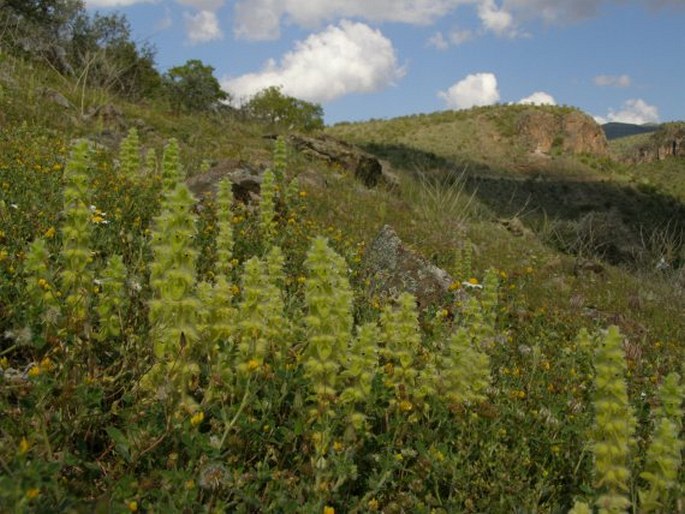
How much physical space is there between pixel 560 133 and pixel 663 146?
11.4 m

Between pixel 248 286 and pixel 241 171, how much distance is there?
6.48 meters

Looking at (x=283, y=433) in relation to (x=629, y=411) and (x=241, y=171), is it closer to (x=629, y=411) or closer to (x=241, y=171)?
(x=629, y=411)

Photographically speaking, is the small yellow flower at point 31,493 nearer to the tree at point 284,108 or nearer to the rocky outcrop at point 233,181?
the rocky outcrop at point 233,181

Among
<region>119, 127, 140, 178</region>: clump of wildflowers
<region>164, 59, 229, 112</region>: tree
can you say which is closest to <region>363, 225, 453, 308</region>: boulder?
<region>119, 127, 140, 178</region>: clump of wildflowers

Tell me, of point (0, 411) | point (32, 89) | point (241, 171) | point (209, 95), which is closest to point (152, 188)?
point (241, 171)

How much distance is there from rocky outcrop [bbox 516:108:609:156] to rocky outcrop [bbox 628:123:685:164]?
3571 mm

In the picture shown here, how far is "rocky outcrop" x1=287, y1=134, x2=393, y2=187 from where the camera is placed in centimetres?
1731

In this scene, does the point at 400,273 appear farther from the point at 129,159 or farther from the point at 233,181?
the point at 129,159

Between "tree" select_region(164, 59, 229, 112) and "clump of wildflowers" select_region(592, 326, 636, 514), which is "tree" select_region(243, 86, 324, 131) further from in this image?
"clump of wildflowers" select_region(592, 326, 636, 514)

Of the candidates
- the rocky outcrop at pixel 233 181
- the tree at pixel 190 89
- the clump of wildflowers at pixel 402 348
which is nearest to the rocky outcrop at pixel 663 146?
the tree at pixel 190 89

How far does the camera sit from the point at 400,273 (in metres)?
6.91

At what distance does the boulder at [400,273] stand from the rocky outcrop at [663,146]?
64026mm

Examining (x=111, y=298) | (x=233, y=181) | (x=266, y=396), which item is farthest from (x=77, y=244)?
(x=233, y=181)

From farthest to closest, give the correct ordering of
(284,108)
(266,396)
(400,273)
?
1. (284,108)
2. (400,273)
3. (266,396)
